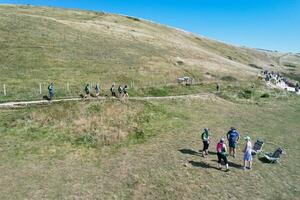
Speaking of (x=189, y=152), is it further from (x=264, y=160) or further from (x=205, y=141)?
(x=264, y=160)

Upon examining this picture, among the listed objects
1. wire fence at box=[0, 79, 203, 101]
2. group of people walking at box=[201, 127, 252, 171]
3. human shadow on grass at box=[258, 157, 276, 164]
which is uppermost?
wire fence at box=[0, 79, 203, 101]

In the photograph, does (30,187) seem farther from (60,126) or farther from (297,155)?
(297,155)

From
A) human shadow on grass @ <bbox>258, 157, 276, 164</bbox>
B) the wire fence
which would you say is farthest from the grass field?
the wire fence

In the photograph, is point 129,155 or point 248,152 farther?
point 129,155

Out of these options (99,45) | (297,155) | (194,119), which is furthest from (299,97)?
(99,45)

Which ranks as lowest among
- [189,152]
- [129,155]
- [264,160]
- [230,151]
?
[264,160]

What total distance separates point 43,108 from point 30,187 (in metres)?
15.4

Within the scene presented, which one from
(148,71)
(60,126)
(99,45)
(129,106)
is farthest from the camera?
(99,45)

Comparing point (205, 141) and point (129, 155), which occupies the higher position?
point (205, 141)

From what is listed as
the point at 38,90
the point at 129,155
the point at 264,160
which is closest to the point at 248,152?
the point at 264,160

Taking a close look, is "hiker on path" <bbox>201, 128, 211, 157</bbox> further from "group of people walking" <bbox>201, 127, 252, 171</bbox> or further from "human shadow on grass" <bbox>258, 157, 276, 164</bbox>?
"human shadow on grass" <bbox>258, 157, 276, 164</bbox>

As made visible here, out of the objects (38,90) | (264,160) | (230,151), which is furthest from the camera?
(38,90)

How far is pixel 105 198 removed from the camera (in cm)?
2345

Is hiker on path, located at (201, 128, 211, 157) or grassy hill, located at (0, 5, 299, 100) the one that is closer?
hiker on path, located at (201, 128, 211, 157)
